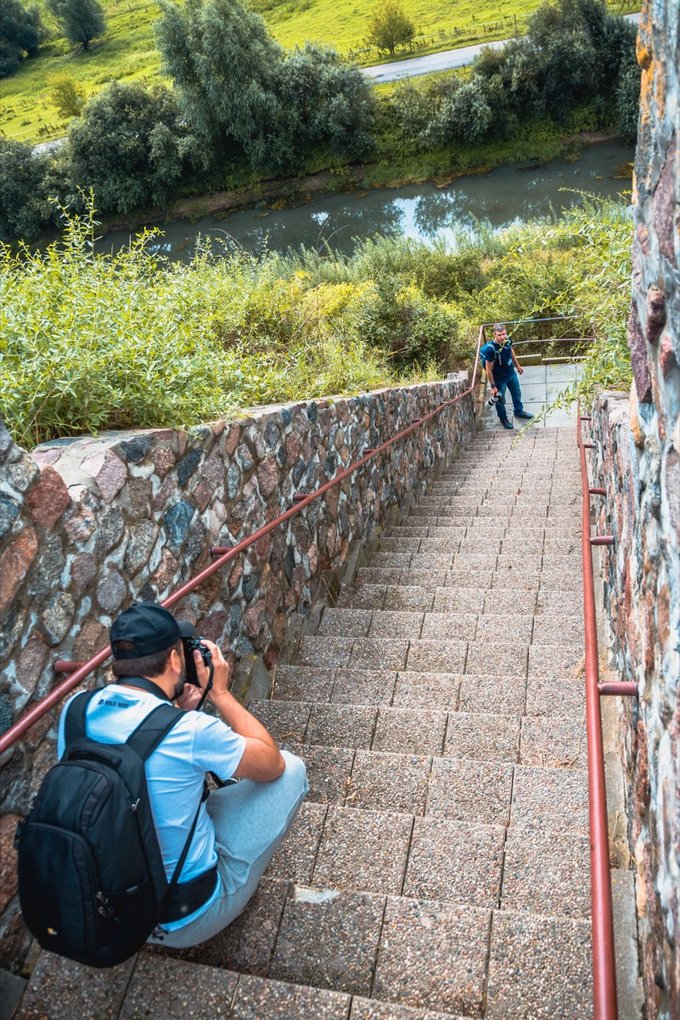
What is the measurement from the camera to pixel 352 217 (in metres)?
25.4

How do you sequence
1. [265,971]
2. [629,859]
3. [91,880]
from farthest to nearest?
[629,859]
[265,971]
[91,880]

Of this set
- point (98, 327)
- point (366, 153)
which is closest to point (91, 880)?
point (98, 327)

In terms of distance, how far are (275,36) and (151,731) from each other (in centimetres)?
5360

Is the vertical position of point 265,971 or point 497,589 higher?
point 265,971

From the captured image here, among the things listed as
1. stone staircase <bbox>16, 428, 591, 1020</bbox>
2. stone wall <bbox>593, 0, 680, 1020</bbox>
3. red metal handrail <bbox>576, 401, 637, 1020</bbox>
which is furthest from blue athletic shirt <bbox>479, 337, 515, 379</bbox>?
red metal handrail <bbox>576, 401, 637, 1020</bbox>

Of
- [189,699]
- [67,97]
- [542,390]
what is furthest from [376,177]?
[189,699]

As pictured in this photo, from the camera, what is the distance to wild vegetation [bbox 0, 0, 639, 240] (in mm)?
24266

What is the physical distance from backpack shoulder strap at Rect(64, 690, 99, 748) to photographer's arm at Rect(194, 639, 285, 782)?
1.18ft

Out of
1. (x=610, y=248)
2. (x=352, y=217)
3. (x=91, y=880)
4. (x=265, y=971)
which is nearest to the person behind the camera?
(x=91, y=880)

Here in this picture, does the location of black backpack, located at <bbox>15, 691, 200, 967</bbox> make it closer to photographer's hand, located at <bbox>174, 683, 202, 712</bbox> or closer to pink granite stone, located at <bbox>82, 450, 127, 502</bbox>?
photographer's hand, located at <bbox>174, 683, 202, 712</bbox>

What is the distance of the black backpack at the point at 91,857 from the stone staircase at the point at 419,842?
0.39 meters

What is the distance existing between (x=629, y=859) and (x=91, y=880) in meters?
1.54

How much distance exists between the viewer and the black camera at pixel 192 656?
198cm

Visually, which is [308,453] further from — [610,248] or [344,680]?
[610,248]
